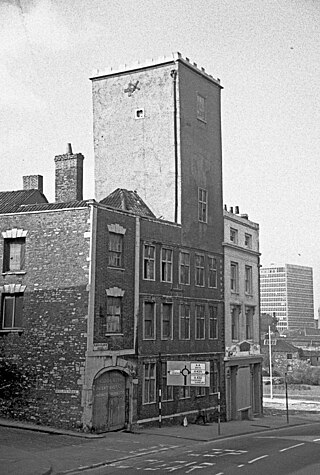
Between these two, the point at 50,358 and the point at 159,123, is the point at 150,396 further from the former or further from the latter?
the point at 159,123

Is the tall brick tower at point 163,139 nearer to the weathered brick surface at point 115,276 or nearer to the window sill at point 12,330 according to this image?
the weathered brick surface at point 115,276

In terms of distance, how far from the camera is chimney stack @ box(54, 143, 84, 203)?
3741 centimetres

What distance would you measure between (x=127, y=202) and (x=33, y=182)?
6.16 m

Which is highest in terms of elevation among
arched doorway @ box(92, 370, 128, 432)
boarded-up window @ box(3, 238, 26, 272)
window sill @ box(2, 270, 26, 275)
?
boarded-up window @ box(3, 238, 26, 272)

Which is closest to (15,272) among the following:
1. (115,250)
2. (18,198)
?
(115,250)

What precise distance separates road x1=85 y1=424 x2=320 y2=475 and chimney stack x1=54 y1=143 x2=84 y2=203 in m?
15.3

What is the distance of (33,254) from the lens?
33344 mm

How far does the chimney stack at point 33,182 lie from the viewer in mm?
40184

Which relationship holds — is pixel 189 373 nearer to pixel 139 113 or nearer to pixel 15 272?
pixel 15 272

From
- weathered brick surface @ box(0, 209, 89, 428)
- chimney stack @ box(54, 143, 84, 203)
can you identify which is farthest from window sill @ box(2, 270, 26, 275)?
chimney stack @ box(54, 143, 84, 203)

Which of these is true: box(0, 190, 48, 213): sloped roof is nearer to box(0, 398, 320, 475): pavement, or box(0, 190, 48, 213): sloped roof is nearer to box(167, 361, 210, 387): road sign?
box(0, 398, 320, 475): pavement

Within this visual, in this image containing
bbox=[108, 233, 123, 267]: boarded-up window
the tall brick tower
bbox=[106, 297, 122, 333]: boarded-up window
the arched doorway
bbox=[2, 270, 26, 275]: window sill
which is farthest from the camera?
the tall brick tower

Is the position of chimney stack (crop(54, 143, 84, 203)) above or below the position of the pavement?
above

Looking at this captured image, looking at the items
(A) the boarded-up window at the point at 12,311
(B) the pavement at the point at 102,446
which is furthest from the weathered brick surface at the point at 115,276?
(B) the pavement at the point at 102,446
